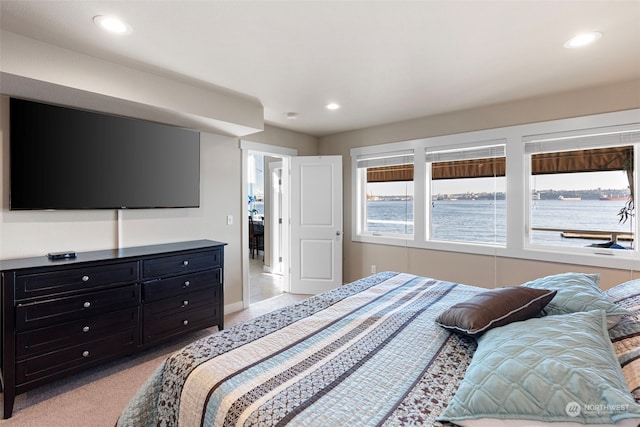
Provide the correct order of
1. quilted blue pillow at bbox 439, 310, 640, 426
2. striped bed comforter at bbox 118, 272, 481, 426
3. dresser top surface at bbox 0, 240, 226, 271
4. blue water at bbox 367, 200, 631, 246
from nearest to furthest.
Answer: quilted blue pillow at bbox 439, 310, 640, 426
striped bed comforter at bbox 118, 272, 481, 426
dresser top surface at bbox 0, 240, 226, 271
blue water at bbox 367, 200, 631, 246

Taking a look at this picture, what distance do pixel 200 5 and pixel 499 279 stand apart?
12.5ft

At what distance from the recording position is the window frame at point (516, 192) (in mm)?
2953

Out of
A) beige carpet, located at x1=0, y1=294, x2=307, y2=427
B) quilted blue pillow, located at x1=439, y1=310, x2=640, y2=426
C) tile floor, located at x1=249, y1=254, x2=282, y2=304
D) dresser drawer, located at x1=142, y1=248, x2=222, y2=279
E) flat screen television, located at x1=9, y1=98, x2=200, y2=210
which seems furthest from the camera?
tile floor, located at x1=249, y1=254, x2=282, y2=304

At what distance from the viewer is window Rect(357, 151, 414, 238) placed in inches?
171

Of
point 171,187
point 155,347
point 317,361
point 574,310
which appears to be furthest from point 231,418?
point 171,187

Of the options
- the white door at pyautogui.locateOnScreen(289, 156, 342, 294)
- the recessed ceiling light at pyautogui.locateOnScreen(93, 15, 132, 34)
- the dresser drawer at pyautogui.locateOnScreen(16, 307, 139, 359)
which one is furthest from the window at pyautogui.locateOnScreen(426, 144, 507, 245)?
the dresser drawer at pyautogui.locateOnScreen(16, 307, 139, 359)

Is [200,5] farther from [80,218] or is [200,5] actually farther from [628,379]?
[628,379]

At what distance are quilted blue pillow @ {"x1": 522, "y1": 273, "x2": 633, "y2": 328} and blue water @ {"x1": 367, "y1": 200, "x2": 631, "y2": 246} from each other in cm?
191

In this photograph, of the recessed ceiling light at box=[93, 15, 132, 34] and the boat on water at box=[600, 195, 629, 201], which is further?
the boat on water at box=[600, 195, 629, 201]

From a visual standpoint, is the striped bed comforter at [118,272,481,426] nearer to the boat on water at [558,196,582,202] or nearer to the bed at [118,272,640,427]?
the bed at [118,272,640,427]

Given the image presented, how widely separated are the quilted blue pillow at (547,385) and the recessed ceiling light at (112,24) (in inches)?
101

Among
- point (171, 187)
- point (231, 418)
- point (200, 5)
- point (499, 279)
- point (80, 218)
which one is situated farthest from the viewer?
point (499, 279)

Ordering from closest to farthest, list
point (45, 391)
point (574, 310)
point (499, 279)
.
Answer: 1. point (574, 310)
2. point (45, 391)
3. point (499, 279)

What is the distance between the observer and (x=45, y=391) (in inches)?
89.6
